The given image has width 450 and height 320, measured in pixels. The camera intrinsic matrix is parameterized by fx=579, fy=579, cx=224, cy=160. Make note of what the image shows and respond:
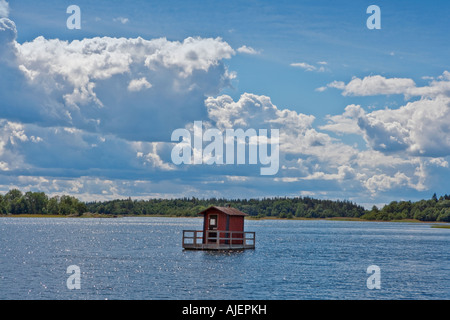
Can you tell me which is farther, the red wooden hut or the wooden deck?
the red wooden hut

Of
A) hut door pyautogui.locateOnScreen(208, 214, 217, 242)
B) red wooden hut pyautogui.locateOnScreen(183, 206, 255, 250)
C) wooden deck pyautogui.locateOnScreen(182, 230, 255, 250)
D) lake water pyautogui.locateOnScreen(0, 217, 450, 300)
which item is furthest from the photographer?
hut door pyautogui.locateOnScreen(208, 214, 217, 242)

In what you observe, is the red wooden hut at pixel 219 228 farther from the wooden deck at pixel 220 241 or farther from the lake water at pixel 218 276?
the lake water at pixel 218 276

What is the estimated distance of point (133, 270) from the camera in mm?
61625

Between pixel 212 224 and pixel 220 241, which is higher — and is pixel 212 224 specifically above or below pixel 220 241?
above

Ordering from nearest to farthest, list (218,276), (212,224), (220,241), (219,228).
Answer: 1. (218,276)
2. (219,228)
3. (212,224)
4. (220,241)

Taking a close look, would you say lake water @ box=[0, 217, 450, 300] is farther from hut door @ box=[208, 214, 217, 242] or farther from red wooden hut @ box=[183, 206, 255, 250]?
hut door @ box=[208, 214, 217, 242]

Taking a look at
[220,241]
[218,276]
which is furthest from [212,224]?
[218,276]

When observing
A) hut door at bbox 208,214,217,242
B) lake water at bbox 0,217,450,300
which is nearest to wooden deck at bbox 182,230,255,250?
hut door at bbox 208,214,217,242

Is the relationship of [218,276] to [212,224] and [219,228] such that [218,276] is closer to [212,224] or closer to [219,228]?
[219,228]

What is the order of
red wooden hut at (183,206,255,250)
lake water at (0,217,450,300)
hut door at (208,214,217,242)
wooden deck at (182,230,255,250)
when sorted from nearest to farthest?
1. lake water at (0,217,450,300)
2. wooden deck at (182,230,255,250)
3. red wooden hut at (183,206,255,250)
4. hut door at (208,214,217,242)

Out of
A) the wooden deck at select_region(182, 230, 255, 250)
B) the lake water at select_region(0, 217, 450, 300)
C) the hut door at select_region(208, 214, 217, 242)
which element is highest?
the hut door at select_region(208, 214, 217, 242)
